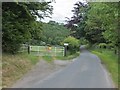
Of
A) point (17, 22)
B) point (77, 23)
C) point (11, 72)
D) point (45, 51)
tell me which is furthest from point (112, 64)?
point (77, 23)

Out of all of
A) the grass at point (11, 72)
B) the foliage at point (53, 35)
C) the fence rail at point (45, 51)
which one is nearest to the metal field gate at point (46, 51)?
the fence rail at point (45, 51)

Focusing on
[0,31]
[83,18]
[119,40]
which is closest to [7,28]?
[0,31]

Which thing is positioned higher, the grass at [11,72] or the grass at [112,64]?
the grass at [11,72]

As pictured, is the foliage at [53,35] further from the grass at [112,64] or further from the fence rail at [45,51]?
the grass at [112,64]

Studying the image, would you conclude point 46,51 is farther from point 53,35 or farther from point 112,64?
point 53,35

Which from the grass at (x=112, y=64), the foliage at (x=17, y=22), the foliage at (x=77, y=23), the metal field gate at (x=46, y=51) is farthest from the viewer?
the foliage at (x=77, y=23)

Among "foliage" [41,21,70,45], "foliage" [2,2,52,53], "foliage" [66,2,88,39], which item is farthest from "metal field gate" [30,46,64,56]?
"foliage" [66,2,88,39]

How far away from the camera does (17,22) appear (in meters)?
20.2

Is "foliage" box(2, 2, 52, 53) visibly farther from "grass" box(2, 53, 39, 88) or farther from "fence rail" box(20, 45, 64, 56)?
"fence rail" box(20, 45, 64, 56)

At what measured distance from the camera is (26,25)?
827 inches

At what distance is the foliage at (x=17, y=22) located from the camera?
759 inches

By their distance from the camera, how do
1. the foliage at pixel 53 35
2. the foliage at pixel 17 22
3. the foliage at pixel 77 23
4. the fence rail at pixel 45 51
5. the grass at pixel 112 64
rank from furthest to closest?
1. the foliage at pixel 77 23
2. the foliage at pixel 53 35
3. the fence rail at pixel 45 51
4. the foliage at pixel 17 22
5. the grass at pixel 112 64

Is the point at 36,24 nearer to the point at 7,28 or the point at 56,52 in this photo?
the point at 7,28

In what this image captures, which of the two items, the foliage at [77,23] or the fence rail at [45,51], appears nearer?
the fence rail at [45,51]
